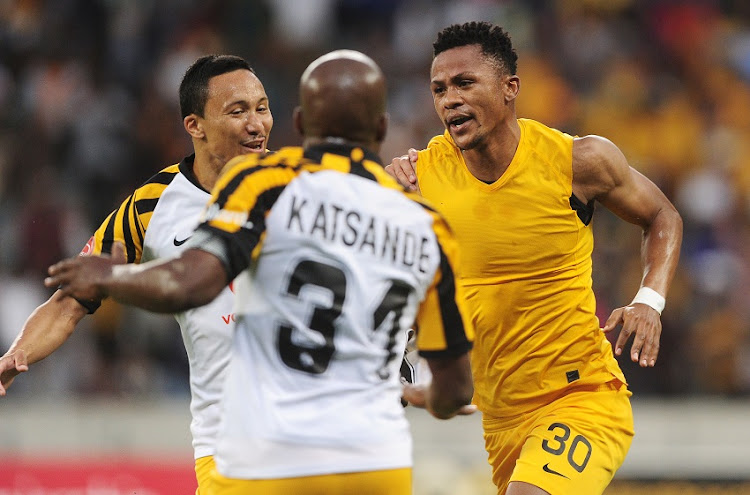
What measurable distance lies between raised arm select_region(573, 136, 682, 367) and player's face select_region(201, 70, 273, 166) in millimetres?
1588

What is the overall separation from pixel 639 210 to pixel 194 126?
2.30 m

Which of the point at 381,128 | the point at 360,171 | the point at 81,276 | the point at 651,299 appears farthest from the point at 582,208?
the point at 81,276

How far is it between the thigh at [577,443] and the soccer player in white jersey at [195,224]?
1515 millimetres

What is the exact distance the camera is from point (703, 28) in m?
15.4

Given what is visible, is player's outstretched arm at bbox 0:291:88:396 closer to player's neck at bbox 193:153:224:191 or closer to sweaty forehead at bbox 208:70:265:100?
player's neck at bbox 193:153:224:191

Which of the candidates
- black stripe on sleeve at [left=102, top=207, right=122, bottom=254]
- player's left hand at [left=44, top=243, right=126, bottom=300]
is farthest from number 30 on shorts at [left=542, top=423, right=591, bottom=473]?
player's left hand at [left=44, top=243, right=126, bottom=300]

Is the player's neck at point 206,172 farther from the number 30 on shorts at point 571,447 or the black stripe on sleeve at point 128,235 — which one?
the number 30 on shorts at point 571,447

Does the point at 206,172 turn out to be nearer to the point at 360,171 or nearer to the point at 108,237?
the point at 108,237

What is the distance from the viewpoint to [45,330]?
555 centimetres

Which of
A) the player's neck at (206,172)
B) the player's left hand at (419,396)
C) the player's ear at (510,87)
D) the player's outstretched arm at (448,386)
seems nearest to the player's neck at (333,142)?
the player's outstretched arm at (448,386)

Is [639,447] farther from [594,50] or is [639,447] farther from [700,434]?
[594,50]

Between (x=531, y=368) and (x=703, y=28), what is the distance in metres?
10.5

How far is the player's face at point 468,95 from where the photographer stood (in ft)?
19.9

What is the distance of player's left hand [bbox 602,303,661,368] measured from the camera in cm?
562
